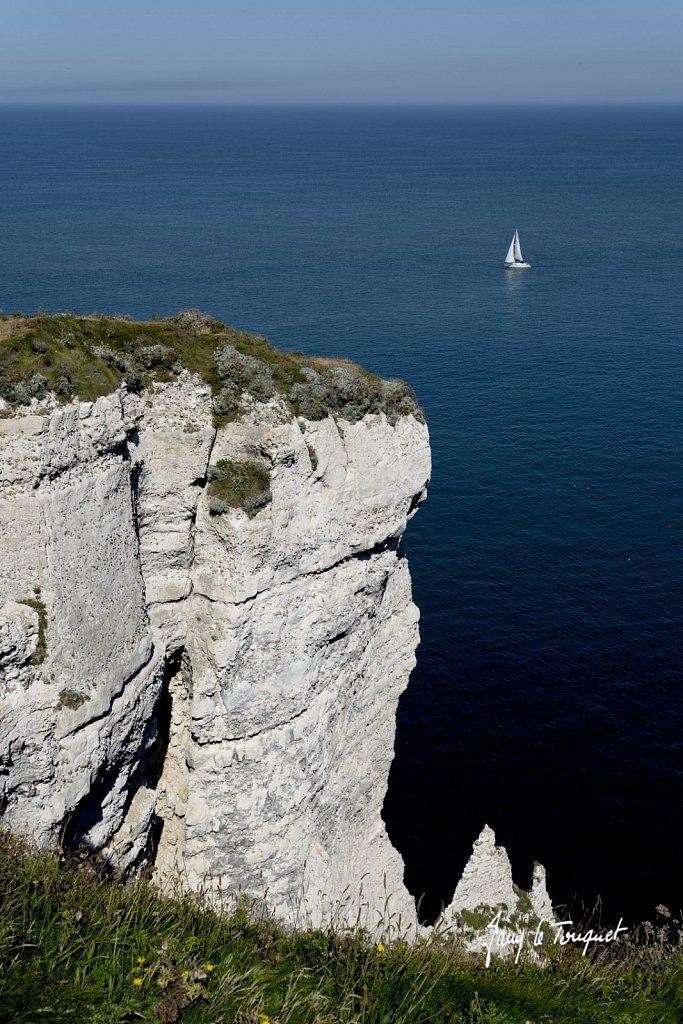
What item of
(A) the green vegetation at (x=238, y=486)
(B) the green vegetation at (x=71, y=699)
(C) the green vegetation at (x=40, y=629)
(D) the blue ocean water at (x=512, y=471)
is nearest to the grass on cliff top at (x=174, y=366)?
(A) the green vegetation at (x=238, y=486)

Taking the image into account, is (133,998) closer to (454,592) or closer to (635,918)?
(635,918)

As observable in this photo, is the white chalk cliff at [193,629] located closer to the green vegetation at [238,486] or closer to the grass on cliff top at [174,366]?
the green vegetation at [238,486]

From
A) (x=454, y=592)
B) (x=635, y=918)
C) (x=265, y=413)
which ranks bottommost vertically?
(x=635, y=918)

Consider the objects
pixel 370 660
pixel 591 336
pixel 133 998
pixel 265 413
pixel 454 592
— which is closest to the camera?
pixel 133 998

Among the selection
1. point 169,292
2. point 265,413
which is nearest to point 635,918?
point 265,413

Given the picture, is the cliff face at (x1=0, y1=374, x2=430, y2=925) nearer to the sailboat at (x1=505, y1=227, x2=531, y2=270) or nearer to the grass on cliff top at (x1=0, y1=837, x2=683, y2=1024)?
the grass on cliff top at (x1=0, y1=837, x2=683, y2=1024)

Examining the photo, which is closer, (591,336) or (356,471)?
(356,471)

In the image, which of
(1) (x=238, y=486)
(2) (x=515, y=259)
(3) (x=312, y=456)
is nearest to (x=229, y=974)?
(1) (x=238, y=486)

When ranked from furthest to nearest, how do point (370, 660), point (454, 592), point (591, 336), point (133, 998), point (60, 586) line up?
1. point (591, 336)
2. point (454, 592)
3. point (370, 660)
4. point (60, 586)
5. point (133, 998)
